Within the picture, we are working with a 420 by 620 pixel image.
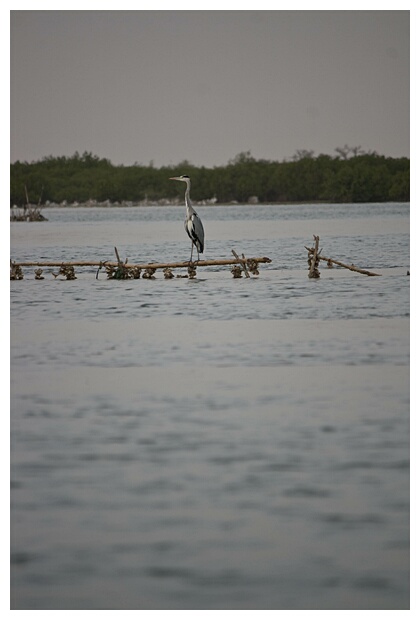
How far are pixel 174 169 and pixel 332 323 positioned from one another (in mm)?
61971

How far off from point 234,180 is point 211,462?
69.9 meters

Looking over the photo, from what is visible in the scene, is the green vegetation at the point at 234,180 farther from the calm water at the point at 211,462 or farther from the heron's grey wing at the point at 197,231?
the calm water at the point at 211,462

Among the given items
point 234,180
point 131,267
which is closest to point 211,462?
point 131,267

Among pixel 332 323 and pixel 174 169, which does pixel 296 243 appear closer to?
pixel 332 323

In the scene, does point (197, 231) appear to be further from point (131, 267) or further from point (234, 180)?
point (234, 180)

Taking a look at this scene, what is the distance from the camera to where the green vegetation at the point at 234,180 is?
60.8 m

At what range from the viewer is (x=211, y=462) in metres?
5.38

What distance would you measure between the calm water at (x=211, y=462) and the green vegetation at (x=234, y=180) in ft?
151

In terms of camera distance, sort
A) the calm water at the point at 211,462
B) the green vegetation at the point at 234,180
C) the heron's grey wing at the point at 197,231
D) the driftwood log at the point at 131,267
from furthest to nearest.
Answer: the green vegetation at the point at 234,180, the heron's grey wing at the point at 197,231, the driftwood log at the point at 131,267, the calm water at the point at 211,462

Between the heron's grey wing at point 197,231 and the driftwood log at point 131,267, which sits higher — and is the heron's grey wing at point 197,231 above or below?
above

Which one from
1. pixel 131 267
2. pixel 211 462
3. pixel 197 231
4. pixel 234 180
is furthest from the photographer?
pixel 234 180

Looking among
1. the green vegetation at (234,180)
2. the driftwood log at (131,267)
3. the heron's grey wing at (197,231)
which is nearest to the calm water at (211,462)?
the driftwood log at (131,267)

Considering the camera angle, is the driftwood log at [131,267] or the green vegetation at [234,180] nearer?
the driftwood log at [131,267]

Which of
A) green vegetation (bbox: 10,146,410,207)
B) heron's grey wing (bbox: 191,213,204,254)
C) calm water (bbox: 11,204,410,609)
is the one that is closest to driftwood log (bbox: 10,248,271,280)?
heron's grey wing (bbox: 191,213,204,254)
